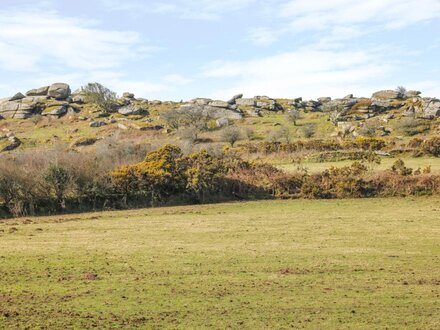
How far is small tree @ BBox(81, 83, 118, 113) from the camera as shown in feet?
385

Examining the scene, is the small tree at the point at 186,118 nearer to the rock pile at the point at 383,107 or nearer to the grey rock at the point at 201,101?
the rock pile at the point at 383,107

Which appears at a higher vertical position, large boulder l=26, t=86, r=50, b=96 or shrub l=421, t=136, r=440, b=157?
large boulder l=26, t=86, r=50, b=96

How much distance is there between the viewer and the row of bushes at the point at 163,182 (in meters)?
41.9

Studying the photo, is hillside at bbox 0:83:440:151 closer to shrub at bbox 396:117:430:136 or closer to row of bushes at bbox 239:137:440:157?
shrub at bbox 396:117:430:136

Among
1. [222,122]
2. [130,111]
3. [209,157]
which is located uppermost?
[130,111]

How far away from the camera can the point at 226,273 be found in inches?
802

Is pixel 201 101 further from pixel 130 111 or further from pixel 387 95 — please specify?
pixel 387 95

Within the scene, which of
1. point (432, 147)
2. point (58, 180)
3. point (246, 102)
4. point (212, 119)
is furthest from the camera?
point (246, 102)

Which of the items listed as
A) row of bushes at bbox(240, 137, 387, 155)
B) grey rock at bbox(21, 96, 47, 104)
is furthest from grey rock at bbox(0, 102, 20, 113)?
row of bushes at bbox(240, 137, 387, 155)

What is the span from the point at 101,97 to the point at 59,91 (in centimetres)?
1877

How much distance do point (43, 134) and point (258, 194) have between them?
61222 millimetres

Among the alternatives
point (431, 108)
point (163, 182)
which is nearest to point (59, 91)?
point (431, 108)

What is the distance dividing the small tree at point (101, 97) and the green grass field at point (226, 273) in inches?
3315

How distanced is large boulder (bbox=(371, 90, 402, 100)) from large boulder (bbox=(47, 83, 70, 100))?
74.0 m
